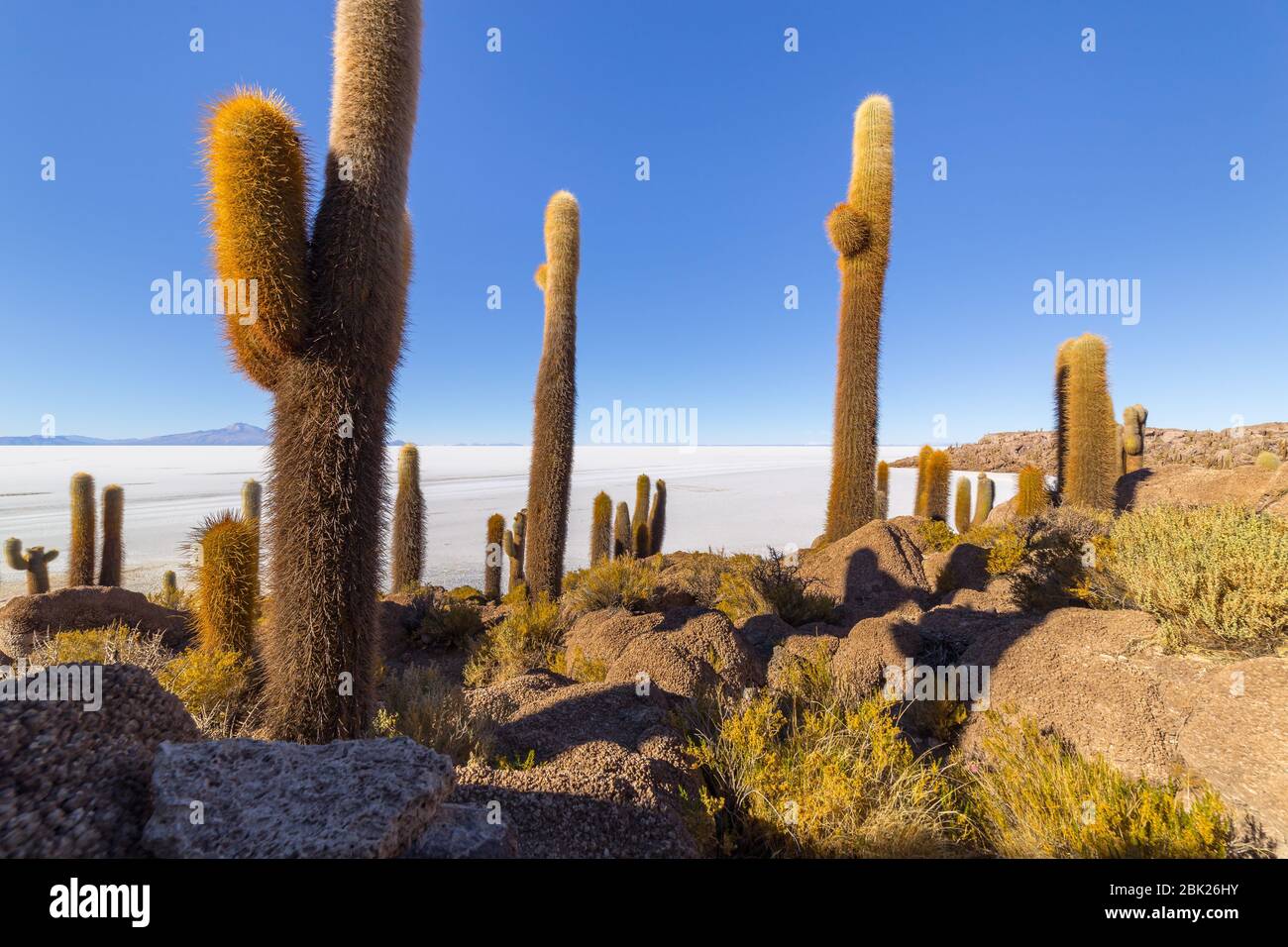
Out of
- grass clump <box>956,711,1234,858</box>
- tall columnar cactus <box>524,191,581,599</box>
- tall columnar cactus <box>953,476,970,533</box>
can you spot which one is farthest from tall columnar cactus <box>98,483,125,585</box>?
tall columnar cactus <box>953,476,970,533</box>

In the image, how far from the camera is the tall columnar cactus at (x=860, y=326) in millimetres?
10219

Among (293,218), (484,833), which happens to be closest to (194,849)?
(484,833)

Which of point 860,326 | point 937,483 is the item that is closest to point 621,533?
point 937,483

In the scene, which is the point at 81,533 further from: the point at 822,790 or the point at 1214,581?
the point at 1214,581

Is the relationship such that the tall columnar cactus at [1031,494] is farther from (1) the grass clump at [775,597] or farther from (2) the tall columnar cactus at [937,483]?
(1) the grass clump at [775,597]

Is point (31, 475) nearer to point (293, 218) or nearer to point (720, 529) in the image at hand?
point (720, 529)

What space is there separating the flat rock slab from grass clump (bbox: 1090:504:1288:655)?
5104 millimetres

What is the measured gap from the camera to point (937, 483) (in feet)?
46.4

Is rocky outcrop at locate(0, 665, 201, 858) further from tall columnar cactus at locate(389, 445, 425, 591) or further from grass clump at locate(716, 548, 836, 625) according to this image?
tall columnar cactus at locate(389, 445, 425, 591)

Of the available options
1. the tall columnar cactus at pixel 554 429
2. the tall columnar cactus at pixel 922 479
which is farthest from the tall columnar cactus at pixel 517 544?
the tall columnar cactus at pixel 922 479

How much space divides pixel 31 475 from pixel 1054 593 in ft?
298

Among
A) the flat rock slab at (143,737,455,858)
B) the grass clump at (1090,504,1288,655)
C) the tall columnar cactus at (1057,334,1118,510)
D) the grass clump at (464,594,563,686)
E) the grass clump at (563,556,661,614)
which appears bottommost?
the grass clump at (464,594,563,686)

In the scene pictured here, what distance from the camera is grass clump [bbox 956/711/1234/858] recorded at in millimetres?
2553

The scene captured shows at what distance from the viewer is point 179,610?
9.45m
